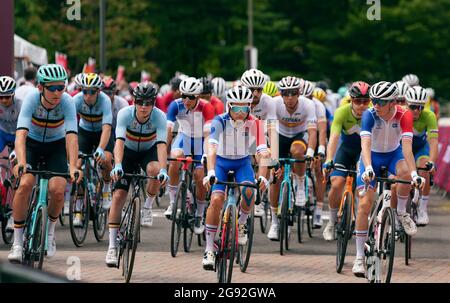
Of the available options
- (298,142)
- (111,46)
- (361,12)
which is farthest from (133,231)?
(361,12)

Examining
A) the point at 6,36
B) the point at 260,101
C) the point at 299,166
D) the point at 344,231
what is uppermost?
the point at 6,36

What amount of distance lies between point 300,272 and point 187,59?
58.3 meters

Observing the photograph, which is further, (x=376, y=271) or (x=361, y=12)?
(x=361, y=12)

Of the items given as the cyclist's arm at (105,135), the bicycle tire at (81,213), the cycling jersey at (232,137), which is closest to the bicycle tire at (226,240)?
the cycling jersey at (232,137)

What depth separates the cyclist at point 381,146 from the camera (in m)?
12.2

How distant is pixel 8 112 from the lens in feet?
49.7

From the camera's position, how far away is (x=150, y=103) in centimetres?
1294

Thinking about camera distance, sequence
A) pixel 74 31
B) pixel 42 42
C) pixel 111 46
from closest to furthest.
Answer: pixel 42 42, pixel 74 31, pixel 111 46

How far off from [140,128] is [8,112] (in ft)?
7.73

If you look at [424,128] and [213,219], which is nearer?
[213,219]

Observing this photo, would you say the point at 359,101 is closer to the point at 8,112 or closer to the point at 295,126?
the point at 295,126

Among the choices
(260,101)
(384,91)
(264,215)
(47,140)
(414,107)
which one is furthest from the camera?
(264,215)

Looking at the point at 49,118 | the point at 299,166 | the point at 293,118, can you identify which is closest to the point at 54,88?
the point at 49,118
